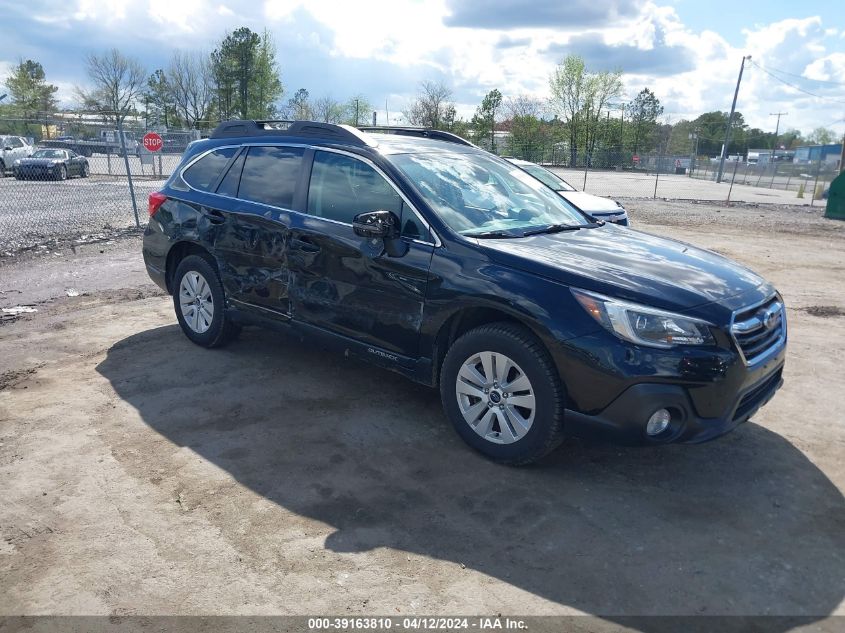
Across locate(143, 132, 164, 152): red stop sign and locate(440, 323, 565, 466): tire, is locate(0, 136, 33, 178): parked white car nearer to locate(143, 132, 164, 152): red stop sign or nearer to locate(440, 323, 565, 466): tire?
locate(143, 132, 164, 152): red stop sign

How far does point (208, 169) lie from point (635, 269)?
375 centimetres

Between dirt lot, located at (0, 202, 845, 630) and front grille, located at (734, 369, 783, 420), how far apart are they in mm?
464

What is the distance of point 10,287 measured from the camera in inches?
322

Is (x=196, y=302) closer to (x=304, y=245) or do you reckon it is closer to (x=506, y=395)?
(x=304, y=245)

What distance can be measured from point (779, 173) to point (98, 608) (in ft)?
166

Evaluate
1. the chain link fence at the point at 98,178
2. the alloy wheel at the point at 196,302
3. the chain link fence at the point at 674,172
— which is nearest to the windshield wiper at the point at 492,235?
the alloy wheel at the point at 196,302

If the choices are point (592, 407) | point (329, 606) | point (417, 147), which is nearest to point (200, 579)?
point (329, 606)

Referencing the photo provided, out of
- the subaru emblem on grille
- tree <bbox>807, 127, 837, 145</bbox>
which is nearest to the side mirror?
the subaru emblem on grille

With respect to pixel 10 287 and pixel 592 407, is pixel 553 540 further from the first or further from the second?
pixel 10 287

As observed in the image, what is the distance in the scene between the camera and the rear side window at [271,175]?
4.98m

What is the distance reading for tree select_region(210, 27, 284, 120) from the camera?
5247 cm

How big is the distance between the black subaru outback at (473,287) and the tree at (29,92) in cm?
6028

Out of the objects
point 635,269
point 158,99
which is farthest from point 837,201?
point 158,99

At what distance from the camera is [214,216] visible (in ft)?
17.8
